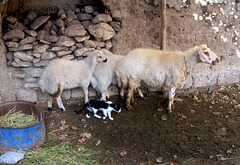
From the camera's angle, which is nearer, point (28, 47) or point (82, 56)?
point (28, 47)

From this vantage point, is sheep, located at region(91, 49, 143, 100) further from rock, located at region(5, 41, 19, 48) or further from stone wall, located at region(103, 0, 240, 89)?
rock, located at region(5, 41, 19, 48)

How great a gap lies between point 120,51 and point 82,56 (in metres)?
1.10

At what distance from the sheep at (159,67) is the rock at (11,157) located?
9.32 ft

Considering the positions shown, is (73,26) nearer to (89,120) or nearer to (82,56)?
(82,56)

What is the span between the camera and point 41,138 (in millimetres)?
4051

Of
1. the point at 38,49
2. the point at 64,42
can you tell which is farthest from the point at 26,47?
the point at 64,42

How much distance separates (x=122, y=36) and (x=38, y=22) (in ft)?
7.43

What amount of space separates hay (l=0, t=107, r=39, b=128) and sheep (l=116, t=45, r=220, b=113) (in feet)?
7.40

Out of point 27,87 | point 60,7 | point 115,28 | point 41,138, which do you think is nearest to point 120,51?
point 115,28

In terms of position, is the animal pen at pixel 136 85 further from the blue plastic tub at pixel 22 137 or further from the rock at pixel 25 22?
the blue plastic tub at pixel 22 137

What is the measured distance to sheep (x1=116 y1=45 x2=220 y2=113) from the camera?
16.7 ft

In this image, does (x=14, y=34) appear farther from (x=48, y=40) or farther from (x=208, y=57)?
(x=208, y=57)

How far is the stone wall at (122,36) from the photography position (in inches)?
215

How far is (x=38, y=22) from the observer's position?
558cm
